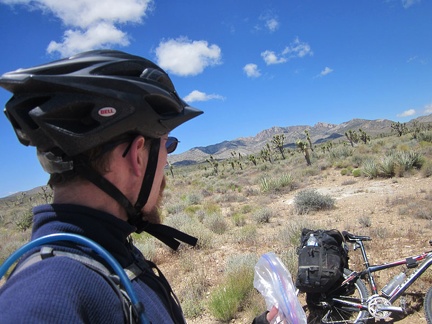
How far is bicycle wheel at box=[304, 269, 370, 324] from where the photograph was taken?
4.09 m

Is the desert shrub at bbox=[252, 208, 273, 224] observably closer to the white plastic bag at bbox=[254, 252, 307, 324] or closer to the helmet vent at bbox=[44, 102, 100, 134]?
the white plastic bag at bbox=[254, 252, 307, 324]

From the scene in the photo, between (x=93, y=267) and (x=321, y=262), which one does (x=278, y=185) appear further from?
(x=93, y=267)

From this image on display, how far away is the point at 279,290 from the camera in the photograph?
2.20 m

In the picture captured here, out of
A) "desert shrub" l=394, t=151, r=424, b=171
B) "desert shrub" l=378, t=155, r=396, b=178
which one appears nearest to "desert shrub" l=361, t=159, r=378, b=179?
"desert shrub" l=378, t=155, r=396, b=178

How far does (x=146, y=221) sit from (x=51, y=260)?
2.30ft

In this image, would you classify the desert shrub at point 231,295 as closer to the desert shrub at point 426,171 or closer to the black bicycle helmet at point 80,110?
the black bicycle helmet at point 80,110

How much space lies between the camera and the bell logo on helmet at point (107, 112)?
4.53 feet

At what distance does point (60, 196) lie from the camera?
1.29 meters

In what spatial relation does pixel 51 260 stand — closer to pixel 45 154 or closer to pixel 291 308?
pixel 45 154

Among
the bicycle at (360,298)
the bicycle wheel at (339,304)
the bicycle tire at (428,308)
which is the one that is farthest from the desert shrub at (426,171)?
the bicycle tire at (428,308)

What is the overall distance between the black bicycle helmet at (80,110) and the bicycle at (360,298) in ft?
11.8

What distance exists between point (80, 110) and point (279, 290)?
5.74ft

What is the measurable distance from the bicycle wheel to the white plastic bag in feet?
7.24

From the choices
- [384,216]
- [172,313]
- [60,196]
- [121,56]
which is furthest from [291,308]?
[384,216]
